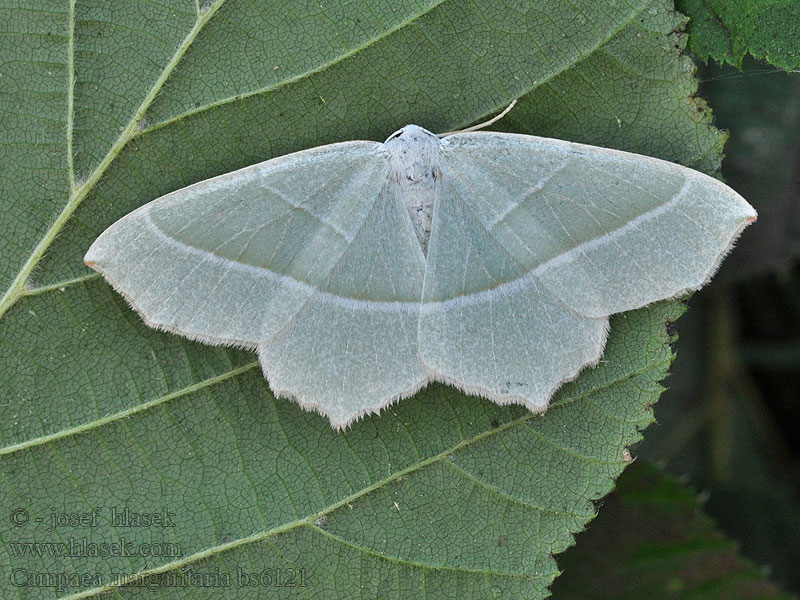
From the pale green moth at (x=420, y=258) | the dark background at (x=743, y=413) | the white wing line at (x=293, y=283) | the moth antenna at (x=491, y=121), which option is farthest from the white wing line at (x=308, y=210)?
the dark background at (x=743, y=413)

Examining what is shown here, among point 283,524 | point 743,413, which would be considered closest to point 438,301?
point 283,524

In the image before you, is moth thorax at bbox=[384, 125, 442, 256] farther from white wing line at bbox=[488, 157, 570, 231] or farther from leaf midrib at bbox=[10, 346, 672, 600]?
leaf midrib at bbox=[10, 346, 672, 600]

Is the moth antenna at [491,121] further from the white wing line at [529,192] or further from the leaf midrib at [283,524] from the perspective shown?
the leaf midrib at [283,524]

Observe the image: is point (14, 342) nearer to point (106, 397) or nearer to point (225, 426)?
point (106, 397)

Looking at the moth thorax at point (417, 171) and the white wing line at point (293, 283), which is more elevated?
the moth thorax at point (417, 171)

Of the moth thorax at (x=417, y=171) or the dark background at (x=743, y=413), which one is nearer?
the moth thorax at (x=417, y=171)

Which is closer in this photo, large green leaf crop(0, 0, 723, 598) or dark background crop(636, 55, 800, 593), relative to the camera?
large green leaf crop(0, 0, 723, 598)

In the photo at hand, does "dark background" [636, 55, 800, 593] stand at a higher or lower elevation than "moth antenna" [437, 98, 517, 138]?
lower

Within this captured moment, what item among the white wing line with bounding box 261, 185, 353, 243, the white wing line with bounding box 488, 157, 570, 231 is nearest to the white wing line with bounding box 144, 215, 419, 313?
the white wing line with bounding box 261, 185, 353, 243
